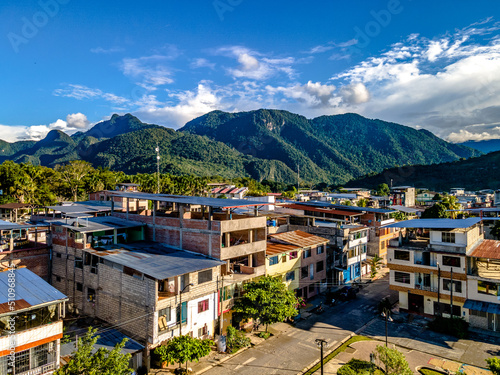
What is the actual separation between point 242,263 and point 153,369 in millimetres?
12399

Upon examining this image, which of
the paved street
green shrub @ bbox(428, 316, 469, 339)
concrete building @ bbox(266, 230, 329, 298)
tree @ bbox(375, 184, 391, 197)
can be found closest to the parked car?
the paved street

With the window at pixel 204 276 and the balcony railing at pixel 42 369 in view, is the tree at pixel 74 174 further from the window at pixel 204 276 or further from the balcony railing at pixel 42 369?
the balcony railing at pixel 42 369

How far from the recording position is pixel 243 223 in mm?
29906

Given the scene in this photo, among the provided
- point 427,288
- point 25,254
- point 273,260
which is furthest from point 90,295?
point 427,288

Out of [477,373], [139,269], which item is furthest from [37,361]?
[477,373]

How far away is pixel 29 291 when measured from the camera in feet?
60.2

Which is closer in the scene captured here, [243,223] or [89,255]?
[89,255]

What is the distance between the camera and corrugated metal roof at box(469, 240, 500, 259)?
2989cm

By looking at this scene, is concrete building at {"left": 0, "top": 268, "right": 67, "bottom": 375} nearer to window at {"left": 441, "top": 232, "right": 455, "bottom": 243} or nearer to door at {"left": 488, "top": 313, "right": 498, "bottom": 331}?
window at {"left": 441, "top": 232, "right": 455, "bottom": 243}

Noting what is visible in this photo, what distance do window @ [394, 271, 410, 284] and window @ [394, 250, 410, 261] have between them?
5.25ft

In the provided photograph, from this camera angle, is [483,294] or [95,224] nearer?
[483,294]

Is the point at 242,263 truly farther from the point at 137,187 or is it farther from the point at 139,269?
the point at 137,187

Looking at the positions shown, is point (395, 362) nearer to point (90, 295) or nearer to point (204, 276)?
point (204, 276)

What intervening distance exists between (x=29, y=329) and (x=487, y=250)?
37.5 metres
